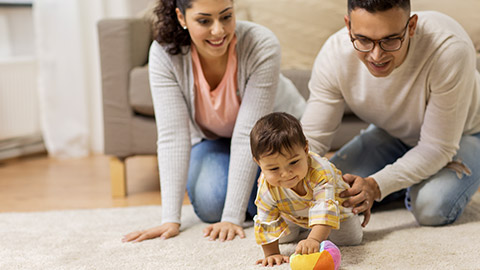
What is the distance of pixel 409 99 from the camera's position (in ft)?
4.83

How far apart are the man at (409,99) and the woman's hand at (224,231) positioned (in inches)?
11.6

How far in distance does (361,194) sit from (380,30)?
39cm

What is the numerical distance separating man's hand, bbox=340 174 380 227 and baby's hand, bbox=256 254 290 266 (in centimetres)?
19

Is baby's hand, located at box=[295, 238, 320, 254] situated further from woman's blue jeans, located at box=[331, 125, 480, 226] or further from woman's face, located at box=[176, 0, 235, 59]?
woman's face, located at box=[176, 0, 235, 59]

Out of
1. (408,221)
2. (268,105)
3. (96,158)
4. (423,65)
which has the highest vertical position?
(423,65)

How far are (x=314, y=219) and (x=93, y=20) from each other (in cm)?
209

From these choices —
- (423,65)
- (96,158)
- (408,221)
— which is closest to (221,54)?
(423,65)

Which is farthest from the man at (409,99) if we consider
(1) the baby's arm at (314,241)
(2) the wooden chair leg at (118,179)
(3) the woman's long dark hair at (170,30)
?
(2) the wooden chair leg at (118,179)

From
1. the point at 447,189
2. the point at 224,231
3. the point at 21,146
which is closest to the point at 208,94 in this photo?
the point at 224,231

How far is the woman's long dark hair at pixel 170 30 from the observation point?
5.13 feet

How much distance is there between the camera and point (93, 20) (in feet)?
9.73

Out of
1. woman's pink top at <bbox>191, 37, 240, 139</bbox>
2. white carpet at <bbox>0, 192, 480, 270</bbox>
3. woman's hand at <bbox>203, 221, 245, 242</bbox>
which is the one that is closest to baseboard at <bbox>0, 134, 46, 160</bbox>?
white carpet at <bbox>0, 192, 480, 270</bbox>

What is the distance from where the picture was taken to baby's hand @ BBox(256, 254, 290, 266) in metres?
1.27

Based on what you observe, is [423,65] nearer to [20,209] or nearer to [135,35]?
[135,35]
